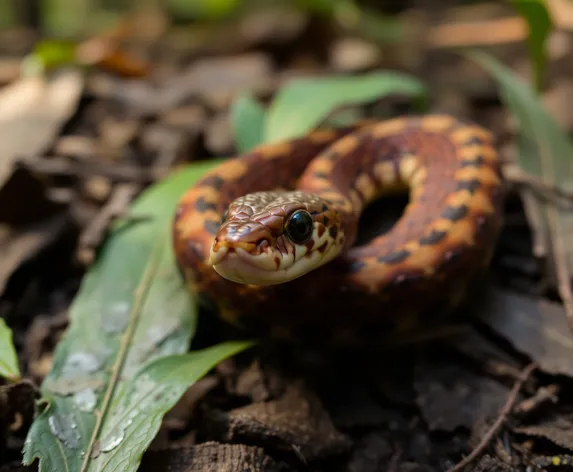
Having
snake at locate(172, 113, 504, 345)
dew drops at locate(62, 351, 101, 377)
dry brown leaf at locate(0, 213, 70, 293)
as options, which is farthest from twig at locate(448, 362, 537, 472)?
dry brown leaf at locate(0, 213, 70, 293)

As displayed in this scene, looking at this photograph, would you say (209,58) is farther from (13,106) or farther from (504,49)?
(504,49)

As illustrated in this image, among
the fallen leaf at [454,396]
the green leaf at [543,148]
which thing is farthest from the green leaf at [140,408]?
the green leaf at [543,148]

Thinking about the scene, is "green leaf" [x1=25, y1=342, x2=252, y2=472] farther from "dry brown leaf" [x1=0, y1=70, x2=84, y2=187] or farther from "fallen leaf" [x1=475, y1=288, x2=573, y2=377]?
"dry brown leaf" [x1=0, y1=70, x2=84, y2=187]

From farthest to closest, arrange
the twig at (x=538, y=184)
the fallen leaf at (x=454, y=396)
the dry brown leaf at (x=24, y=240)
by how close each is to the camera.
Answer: the twig at (x=538, y=184) → the dry brown leaf at (x=24, y=240) → the fallen leaf at (x=454, y=396)

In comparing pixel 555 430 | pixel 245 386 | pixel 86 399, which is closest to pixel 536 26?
pixel 555 430

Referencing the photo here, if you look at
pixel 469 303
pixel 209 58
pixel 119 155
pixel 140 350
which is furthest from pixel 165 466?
pixel 209 58

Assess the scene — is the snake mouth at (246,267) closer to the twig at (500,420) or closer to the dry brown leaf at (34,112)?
the twig at (500,420)

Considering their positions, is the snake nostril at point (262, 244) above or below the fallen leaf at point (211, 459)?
above
